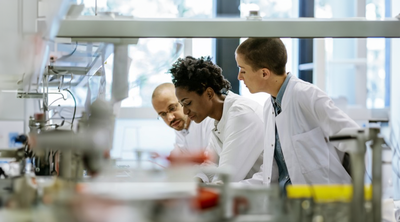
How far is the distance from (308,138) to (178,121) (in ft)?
3.65

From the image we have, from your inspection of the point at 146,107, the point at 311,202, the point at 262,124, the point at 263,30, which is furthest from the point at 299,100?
the point at 146,107

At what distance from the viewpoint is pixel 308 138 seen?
7.36ft

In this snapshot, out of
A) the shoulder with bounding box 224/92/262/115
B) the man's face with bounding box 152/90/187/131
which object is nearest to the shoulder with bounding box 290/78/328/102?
the shoulder with bounding box 224/92/262/115

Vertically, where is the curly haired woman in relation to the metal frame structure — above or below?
below

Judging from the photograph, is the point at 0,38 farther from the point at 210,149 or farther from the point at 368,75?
the point at 368,75

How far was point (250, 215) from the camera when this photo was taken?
1.04 m

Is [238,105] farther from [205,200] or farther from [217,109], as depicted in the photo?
[205,200]

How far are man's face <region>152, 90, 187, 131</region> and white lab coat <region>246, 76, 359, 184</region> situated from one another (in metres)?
0.96

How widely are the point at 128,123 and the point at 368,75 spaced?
2.00 m

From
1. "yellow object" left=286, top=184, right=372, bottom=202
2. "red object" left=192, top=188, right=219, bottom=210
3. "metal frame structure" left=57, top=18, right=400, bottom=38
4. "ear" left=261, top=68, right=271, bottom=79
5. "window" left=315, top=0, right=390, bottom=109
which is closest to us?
"red object" left=192, top=188, right=219, bottom=210

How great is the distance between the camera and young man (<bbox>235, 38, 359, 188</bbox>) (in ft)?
7.19

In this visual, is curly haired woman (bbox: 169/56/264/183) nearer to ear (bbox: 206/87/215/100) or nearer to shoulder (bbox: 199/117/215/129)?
ear (bbox: 206/87/215/100)

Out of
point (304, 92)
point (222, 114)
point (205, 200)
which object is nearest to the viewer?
point (205, 200)

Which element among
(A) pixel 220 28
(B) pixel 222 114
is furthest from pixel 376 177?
(B) pixel 222 114
